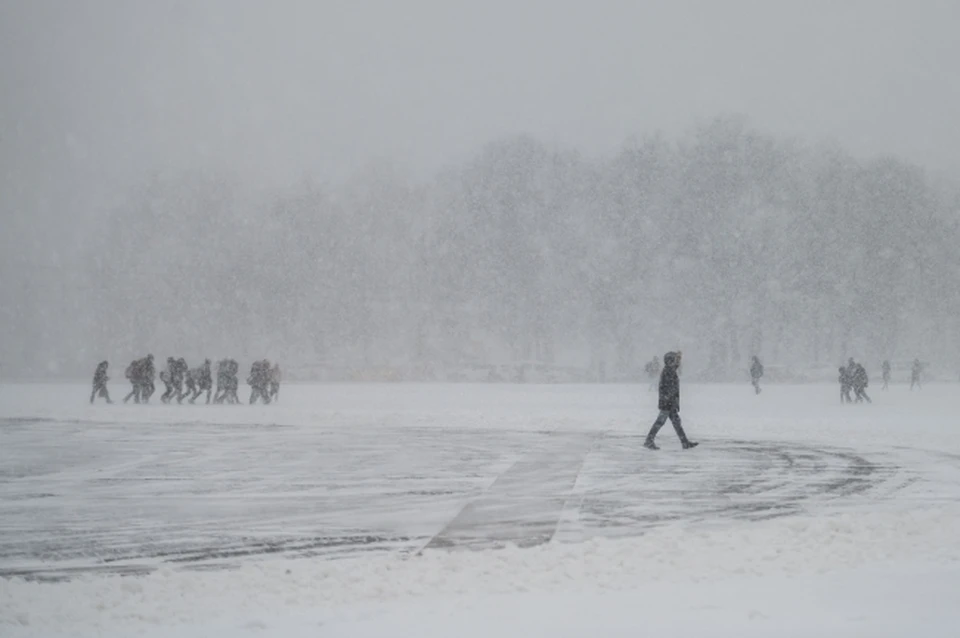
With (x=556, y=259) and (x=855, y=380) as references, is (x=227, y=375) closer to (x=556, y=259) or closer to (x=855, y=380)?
(x=855, y=380)

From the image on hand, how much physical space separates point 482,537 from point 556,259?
214 feet

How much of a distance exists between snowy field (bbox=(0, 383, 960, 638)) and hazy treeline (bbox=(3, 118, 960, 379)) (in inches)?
1867

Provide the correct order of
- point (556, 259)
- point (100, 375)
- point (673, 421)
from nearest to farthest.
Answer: point (673, 421), point (100, 375), point (556, 259)

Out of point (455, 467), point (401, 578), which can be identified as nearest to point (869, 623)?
point (401, 578)

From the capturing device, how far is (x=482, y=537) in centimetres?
982

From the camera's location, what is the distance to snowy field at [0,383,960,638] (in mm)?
6777

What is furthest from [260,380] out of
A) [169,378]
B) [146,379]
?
[146,379]

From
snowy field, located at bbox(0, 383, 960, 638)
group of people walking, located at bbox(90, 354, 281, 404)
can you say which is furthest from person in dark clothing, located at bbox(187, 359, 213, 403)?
snowy field, located at bbox(0, 383, 960, 638)

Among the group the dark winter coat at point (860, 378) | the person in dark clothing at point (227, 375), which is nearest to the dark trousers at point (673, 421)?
the dark winter coat at point (860, 378)

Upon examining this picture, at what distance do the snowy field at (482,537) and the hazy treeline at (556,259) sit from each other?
47424 mm

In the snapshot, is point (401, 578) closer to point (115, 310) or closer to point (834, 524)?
point (834, 524)

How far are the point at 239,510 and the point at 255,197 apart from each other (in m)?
79.2

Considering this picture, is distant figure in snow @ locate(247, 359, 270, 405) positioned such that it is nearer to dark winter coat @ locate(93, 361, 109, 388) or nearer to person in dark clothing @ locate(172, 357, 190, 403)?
person in dark clothing @ locate(172, 357, 190, 403)

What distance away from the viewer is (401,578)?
796 centimetres
